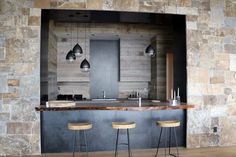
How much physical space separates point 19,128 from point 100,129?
1558 mm

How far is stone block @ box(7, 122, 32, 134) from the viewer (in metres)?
4.85

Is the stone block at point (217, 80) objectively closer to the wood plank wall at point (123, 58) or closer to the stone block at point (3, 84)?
the wood plank wall at point (123, 58)

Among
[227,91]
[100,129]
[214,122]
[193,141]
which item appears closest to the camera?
[100,129]

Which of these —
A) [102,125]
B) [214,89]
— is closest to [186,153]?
[214,89]

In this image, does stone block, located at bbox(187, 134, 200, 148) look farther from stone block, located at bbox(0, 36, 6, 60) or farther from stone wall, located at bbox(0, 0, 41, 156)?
stone block, located at bbox(0, 36, 6, 60)

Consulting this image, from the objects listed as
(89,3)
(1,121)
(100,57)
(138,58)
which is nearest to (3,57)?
(1,121)

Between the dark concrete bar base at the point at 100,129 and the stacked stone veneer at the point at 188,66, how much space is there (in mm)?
235

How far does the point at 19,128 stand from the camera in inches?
191

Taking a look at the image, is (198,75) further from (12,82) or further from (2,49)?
(2,49)

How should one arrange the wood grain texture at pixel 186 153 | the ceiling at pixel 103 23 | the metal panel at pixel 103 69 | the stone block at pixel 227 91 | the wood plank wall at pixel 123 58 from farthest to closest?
1. the metal panel at pixel 103 69
2. the wood plank wall at pixel 123 58
3. the stone block at pixel 227 91
4. the ceiling at pixel 103 23
5. the wood grain texture at pixel 186 153

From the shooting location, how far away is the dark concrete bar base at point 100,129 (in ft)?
16.4

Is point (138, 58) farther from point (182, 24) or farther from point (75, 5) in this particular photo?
point (75, 5)

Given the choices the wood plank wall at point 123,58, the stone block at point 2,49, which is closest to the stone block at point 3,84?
the stone block at point 2,49

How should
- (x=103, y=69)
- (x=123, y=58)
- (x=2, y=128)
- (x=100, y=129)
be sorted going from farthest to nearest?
1. (x=103, y=69)
2. (x=123, y=58)
3. (x=100, y=129)
4. (x=2, y=128)
